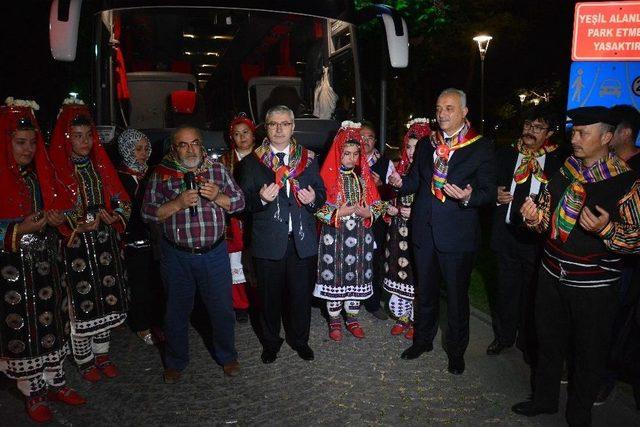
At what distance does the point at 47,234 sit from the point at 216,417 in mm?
1738

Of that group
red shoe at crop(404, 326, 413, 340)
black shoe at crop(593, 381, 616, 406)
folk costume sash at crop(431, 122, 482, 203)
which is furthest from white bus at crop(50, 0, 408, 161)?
black shoe at crop(593, 381, 616, 406)

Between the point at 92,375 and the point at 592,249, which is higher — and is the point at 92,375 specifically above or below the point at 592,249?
below

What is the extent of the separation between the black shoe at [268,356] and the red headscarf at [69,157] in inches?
70.9

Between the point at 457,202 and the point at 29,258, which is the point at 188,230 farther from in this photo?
the point at 457,202

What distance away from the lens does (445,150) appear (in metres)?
4.06

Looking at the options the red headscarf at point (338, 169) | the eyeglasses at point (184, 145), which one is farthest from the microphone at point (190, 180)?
the red headscarf at point (338, 169)

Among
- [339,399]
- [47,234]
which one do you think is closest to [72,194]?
[47,234]

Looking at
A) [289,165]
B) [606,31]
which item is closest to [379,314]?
[289,165]

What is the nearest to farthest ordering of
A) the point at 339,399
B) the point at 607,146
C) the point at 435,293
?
the point at 607,146
the point at 339,399
the point at 435,293

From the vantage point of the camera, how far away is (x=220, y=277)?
13.3 ft

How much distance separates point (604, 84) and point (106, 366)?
18.6 feet

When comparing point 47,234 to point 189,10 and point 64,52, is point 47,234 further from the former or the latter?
point 189,10

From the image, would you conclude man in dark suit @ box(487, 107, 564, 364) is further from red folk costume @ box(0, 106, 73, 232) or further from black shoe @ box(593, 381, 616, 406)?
red folk costume @ box(0, 106, 73, 232)

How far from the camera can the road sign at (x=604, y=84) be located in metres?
5.41
